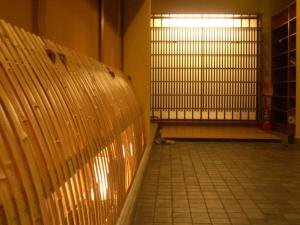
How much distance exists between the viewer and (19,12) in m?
2.55

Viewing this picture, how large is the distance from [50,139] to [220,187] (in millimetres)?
3698

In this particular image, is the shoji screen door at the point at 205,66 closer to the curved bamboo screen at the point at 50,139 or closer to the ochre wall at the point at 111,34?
the ochre wall at the point at 111,34

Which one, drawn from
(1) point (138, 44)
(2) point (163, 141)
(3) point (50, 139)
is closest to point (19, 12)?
(3) point (50, 139)

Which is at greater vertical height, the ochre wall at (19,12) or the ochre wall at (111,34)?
the ochre wall at (111,34)

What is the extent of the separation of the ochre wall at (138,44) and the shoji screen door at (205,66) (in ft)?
13.2

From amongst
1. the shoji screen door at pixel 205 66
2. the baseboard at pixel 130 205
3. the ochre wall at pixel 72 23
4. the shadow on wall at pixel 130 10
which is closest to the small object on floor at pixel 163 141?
the shadow on wall at pixel 130 10

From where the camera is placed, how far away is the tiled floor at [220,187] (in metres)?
3.87

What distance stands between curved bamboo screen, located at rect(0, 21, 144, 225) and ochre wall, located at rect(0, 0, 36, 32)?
0.37 m

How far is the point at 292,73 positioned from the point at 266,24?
2.22 meters

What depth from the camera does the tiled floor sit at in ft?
12.7

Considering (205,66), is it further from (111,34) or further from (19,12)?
(19,12)

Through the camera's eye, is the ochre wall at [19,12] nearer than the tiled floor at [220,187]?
Yes

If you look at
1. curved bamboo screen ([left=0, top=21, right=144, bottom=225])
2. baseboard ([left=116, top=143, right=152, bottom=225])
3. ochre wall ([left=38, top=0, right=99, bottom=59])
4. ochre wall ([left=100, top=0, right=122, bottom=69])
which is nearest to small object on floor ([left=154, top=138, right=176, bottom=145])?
ochre wall ([left=100, top=0, right=122, bottom=69])

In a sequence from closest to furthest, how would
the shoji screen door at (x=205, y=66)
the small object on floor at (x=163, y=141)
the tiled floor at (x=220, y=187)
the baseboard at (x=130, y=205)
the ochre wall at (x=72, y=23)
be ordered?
1. the ochre wall at (x=72, y=23)
2. the baseboard at (x=130, y=205)
3. the tiled floor at (x=220, y=187)
4. the small object on floor at (x=163, y=141)
5. the shoji screen door at (x=205, y=66)
